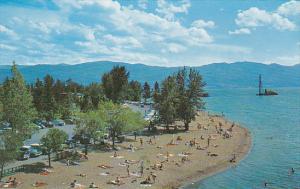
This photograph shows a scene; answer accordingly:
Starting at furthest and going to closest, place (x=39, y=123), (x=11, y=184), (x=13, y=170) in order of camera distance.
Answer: (x=39, y=123)
(x=13, y=170)
(x=11, y=184)

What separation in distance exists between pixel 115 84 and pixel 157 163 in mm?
43981

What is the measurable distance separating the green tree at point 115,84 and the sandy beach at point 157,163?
71.8 feet

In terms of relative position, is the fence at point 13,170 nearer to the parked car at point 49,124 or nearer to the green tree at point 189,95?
the parked car at point 49,124

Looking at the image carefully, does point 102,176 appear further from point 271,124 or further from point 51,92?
point 271,124

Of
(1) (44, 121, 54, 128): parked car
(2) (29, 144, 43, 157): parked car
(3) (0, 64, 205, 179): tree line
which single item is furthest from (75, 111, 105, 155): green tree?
(1) (44, 121, 54, 128): parked car

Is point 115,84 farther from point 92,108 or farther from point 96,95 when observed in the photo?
point 92,108

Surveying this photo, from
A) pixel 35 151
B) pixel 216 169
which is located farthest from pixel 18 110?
pixel 216 169

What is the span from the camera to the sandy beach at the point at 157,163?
4484 centimetres

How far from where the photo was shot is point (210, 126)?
98.9 metres

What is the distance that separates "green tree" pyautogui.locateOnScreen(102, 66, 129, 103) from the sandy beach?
71.8 feet

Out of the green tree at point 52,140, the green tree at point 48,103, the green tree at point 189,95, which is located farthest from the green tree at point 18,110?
the green tree at point 189,95

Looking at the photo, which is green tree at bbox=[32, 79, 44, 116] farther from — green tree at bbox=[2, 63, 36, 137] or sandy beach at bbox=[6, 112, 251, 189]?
green tree at bbox=[2, 63, 36, 137]

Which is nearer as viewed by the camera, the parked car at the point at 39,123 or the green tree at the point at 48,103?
the parked car at the point at 39,123

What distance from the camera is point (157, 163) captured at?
54.9 metres
